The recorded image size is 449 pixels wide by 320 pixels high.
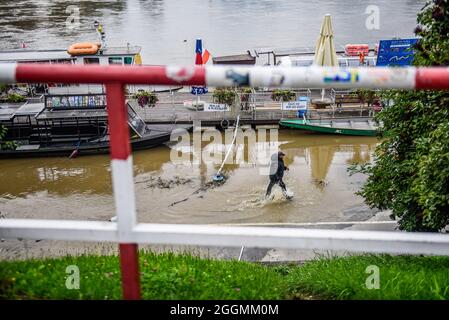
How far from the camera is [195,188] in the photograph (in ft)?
51.6

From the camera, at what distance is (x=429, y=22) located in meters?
7.86

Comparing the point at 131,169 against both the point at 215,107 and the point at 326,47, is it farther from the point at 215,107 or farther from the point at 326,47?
the point at 215,107

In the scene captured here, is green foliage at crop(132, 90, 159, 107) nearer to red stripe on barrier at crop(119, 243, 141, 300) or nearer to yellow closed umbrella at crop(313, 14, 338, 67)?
yellow closed umbrella at crop(313, 14, 338, 67)

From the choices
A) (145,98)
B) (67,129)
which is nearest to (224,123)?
(145,98)

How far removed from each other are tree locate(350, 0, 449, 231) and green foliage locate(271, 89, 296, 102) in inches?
497

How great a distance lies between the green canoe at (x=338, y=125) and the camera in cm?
2025

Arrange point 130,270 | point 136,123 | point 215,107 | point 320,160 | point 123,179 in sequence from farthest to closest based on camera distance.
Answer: point 215,107
point 136,123
point 320,160
point 130,270
point 123,179

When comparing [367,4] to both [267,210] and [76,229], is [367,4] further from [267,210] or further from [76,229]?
[76,229]

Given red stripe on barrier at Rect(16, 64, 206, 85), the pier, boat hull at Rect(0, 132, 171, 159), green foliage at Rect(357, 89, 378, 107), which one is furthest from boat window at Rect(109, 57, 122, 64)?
red stripe on barrier at Rect(16, 64, 206, 85)

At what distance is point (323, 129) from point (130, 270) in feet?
61.1

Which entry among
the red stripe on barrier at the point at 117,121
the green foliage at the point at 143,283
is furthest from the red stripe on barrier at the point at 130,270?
the red stripe on barrier at the point at 117,121

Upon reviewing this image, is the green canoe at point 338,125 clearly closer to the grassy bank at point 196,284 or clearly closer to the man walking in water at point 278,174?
the man walking in water at point 278,174

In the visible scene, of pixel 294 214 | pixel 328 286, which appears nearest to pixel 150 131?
pixel 294 214
